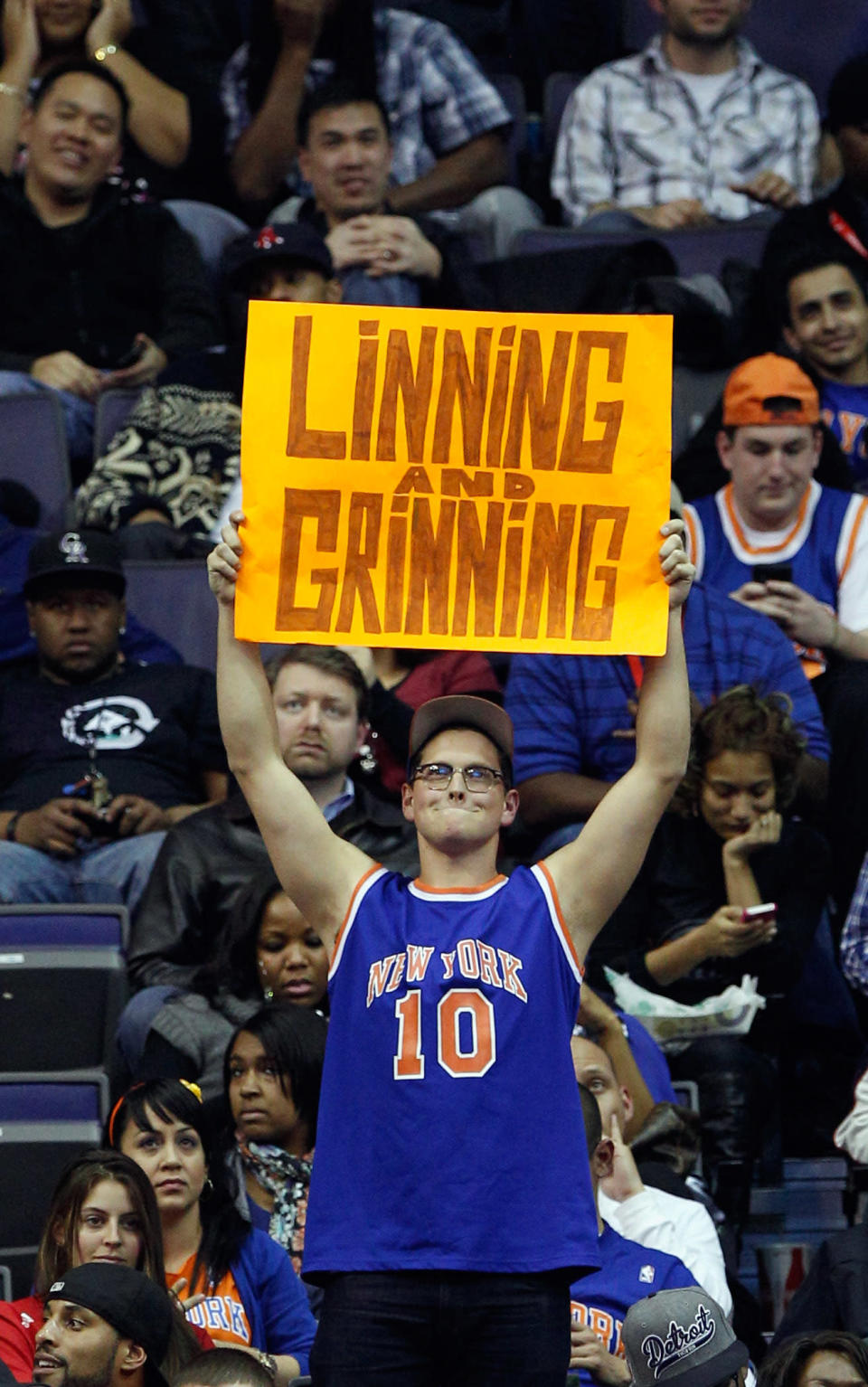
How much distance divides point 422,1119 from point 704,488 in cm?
477

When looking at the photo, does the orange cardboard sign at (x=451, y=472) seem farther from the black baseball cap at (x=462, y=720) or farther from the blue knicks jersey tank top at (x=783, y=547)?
the blue knicks jersey tank top at (x=783, y=547)

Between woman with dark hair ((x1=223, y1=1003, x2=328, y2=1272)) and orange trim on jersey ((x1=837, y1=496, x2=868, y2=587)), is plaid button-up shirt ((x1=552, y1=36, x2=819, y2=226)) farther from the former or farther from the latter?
woman with dark hair ((x1=223, y1=1003, x2=328, y2=1272))

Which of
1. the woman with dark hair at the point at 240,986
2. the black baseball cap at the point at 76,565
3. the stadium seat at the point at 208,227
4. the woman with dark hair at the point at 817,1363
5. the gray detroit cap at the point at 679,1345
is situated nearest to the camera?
the gray detroit cap at the point at 679,1345

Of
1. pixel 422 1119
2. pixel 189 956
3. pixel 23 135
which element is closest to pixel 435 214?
pixel 23 135

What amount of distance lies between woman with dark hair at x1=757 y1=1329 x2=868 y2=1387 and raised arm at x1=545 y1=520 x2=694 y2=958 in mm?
1123

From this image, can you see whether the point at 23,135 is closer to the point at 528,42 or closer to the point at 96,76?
the point at 96,76

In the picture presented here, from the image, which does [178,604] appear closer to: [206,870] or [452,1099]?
[206,870]

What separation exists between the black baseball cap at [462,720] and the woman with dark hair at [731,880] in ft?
7.56

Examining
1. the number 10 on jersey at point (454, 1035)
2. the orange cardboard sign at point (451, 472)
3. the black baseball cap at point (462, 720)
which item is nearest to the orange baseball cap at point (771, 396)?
the orange cardboard sign at point (451, 472)

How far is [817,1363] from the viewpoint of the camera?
438 centimetres

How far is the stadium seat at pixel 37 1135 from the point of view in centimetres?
525

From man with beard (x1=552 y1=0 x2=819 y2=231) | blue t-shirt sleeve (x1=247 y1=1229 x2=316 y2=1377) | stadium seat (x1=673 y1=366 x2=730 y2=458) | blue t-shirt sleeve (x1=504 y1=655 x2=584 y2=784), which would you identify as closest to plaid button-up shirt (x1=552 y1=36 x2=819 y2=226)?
man with beard (x1=552 y1=0 x2=819 y2=231)

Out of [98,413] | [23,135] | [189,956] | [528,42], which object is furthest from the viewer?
[528,42]

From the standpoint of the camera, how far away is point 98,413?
856 centimetres
